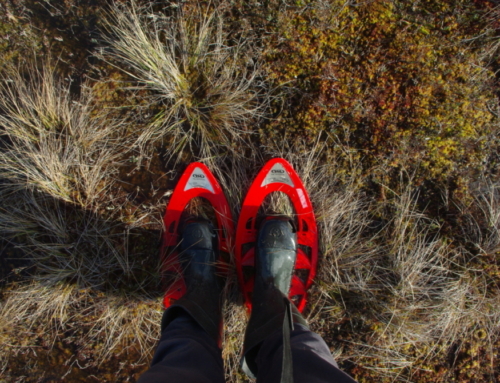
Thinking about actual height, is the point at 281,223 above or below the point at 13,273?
above

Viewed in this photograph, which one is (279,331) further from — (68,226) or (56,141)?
(56,141)

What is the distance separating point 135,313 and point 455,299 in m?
2.10

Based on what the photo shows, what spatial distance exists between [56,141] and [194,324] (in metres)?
1.49

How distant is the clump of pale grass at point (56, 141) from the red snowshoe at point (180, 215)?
0.49 meters

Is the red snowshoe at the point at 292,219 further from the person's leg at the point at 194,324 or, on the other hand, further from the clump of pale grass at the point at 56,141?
the clump of pale grass at the point at 56,141

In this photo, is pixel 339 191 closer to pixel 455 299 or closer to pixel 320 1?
pixel 455 299

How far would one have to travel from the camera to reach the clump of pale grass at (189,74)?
7.15ft

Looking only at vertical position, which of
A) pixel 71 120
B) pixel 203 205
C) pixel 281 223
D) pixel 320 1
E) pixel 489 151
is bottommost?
pixel 281 223

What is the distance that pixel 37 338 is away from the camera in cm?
237

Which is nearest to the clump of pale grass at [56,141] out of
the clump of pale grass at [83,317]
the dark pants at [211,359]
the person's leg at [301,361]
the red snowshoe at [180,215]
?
the red snowshoe at [180,215]

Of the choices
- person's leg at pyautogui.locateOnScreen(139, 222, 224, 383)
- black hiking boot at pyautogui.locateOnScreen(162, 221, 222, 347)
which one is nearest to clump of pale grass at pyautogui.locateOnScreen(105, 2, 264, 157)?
black hiking boot at pyautogui.locateOnScreen(162, 221, 222, 347)

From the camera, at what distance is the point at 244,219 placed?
2.31 metres

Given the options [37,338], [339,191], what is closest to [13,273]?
[37,338]

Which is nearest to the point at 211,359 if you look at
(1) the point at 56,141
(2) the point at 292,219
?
(2) the point at 292,219
